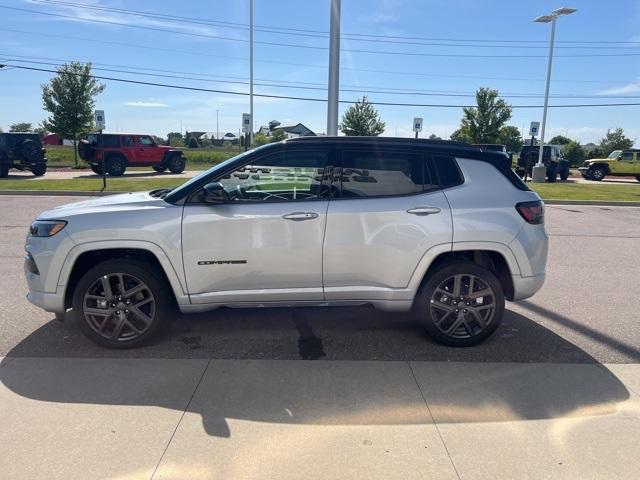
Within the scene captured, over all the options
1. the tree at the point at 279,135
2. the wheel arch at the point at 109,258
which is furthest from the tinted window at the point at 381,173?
the tree at the point at 279,135

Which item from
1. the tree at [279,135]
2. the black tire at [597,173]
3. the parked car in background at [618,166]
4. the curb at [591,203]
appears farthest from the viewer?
the tree at [279,135]

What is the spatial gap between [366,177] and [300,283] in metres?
1.03

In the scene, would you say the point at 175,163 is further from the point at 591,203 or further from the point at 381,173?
the point at 381,173

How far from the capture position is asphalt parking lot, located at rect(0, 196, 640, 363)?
4.00m

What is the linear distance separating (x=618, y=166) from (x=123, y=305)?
3197 centimetres

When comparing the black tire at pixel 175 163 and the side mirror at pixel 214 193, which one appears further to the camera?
the black tire at pixel 175 163

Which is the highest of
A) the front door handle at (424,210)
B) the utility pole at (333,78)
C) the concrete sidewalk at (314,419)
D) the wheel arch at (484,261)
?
the utility pole at (333,78)

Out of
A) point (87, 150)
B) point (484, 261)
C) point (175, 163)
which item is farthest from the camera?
point (175, 163)

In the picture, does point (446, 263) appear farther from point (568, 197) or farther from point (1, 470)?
point (568, 197)

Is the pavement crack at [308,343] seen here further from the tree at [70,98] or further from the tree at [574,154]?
the tree at [574,154]

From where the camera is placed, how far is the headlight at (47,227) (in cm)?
384

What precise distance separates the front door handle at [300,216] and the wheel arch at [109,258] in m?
1.01

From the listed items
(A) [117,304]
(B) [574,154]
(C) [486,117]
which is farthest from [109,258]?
(B) [574,154]

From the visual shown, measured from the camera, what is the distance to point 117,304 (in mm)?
3934
